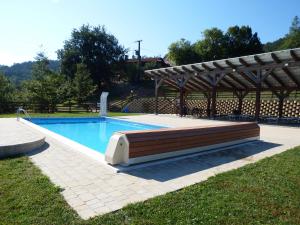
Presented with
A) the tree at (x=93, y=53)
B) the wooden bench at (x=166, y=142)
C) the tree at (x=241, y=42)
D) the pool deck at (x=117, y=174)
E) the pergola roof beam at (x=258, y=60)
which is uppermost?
the tree at (x=241, y=42)

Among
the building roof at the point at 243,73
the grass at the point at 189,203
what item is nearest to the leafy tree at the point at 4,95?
the building roof at the point at 243,73

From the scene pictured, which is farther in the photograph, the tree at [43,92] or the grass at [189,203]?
the tree at [43,92]

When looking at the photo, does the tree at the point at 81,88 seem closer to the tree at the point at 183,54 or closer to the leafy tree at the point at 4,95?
the leafy tree at the point at 4,95

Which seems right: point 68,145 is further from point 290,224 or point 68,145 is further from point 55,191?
point 290,224

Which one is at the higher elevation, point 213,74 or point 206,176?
point 213,74

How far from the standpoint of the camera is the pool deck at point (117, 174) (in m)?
3.83

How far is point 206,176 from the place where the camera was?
5.04 m

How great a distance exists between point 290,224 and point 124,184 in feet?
8.02

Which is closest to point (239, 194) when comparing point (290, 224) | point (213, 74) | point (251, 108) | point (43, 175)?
point (290, 224)

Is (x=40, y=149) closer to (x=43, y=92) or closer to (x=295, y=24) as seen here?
(x=43, y=92)

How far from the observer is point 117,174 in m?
5.02

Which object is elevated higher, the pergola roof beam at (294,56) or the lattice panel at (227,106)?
the pergola roof beam at (294,56)

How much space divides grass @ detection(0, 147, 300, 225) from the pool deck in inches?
8.1

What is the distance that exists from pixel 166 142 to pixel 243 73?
38.2 ft
